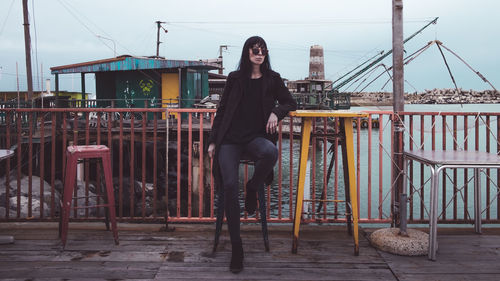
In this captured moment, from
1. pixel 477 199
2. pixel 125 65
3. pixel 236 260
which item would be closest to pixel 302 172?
pixel 236 260

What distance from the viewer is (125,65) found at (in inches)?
850

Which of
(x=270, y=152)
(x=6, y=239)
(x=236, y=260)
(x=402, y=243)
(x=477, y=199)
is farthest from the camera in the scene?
(x=477, y=199)

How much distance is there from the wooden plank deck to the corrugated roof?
17.6 metres

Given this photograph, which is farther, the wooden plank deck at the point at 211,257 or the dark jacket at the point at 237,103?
the dark jacket at the point at 237,103

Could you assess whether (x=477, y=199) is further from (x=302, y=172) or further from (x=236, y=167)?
(x=236, y=167)

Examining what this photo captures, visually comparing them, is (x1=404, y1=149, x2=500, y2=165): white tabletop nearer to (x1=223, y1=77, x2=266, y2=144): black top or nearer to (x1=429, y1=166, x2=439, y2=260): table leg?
(x1=429, y1=166, x2=439, y2=260): table leg

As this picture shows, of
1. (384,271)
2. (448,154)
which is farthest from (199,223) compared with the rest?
(448,154)

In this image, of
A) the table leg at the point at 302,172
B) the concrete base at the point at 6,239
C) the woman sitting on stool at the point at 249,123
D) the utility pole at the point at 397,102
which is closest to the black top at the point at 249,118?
the woman sitting on stool at the point at 249,123

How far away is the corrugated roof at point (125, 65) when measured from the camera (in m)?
21.1

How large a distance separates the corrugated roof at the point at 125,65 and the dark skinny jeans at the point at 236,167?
60.2ft

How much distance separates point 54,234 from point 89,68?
19.4 metres

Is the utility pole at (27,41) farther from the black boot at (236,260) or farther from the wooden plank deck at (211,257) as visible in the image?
the black boot at (236,260)

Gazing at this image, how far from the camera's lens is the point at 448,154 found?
3439 millimetres

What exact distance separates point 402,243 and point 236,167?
142cm
